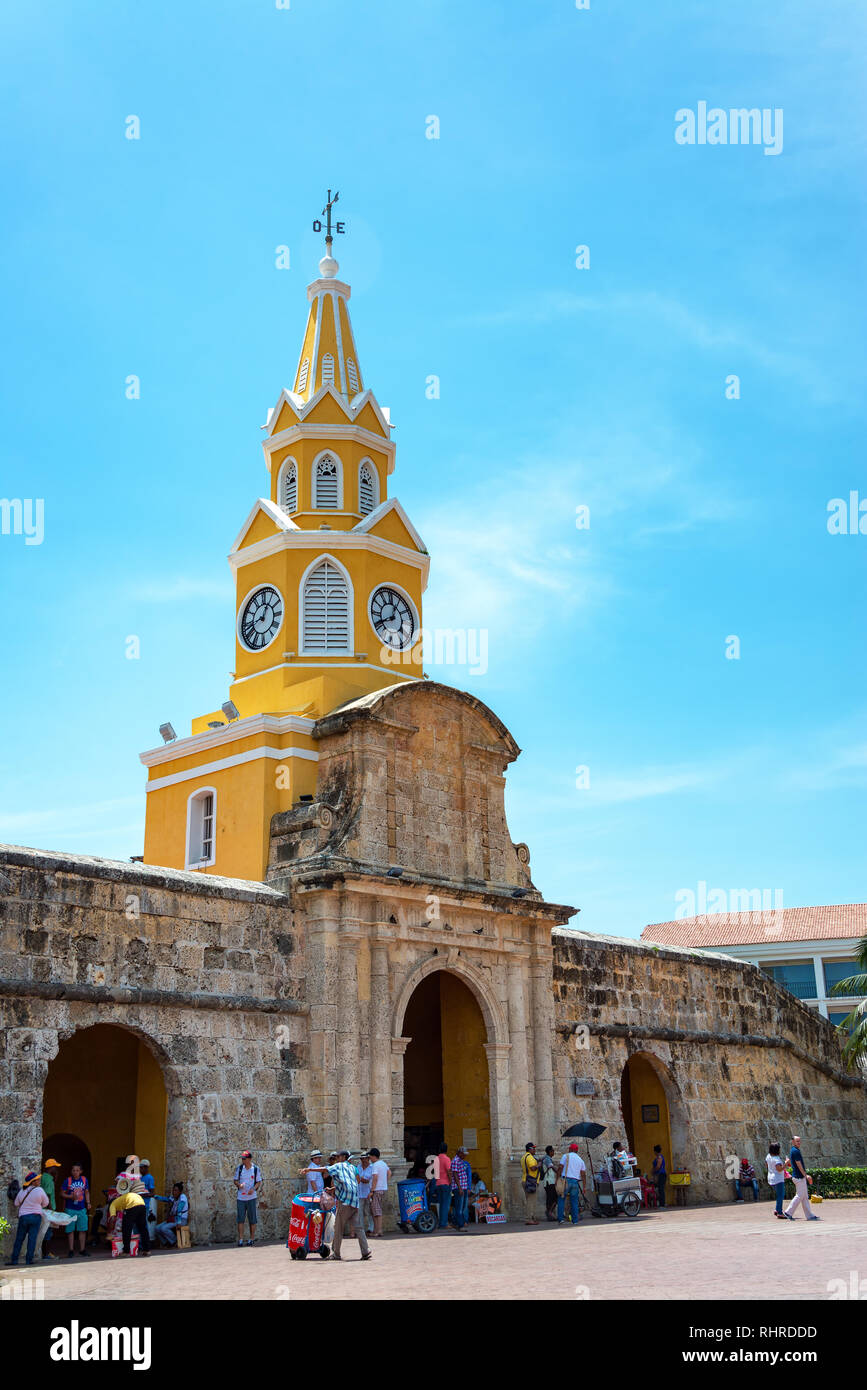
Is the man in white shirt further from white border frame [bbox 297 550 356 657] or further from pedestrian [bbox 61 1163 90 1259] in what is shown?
white border frame [bbox 297 550 356 657]

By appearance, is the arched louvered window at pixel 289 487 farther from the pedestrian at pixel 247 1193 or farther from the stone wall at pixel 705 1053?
the pedestrian at pixel 247 1193

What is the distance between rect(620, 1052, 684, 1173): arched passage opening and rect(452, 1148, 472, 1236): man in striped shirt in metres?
7.16

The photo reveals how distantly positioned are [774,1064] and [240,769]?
47.2 ft

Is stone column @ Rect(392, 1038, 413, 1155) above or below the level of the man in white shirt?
above

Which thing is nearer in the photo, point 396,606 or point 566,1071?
point 566,1071

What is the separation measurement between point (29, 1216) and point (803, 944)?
43.8 meters

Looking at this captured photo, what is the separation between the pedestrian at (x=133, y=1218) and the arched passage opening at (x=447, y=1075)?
646cm

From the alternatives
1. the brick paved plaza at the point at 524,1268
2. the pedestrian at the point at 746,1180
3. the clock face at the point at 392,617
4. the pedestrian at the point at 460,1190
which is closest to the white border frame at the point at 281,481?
the clock face at the point at 392,617

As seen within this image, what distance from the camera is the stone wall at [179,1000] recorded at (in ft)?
53.7

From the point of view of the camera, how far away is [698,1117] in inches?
1040

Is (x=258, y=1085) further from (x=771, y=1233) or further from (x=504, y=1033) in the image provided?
(x=771, y=1233)

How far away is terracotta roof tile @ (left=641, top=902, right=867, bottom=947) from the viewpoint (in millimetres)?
54353

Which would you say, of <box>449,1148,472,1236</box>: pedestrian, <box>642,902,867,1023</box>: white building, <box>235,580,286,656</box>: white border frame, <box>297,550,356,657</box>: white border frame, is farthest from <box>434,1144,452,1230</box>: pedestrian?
<box>642,902,867,1023</box>: white building
